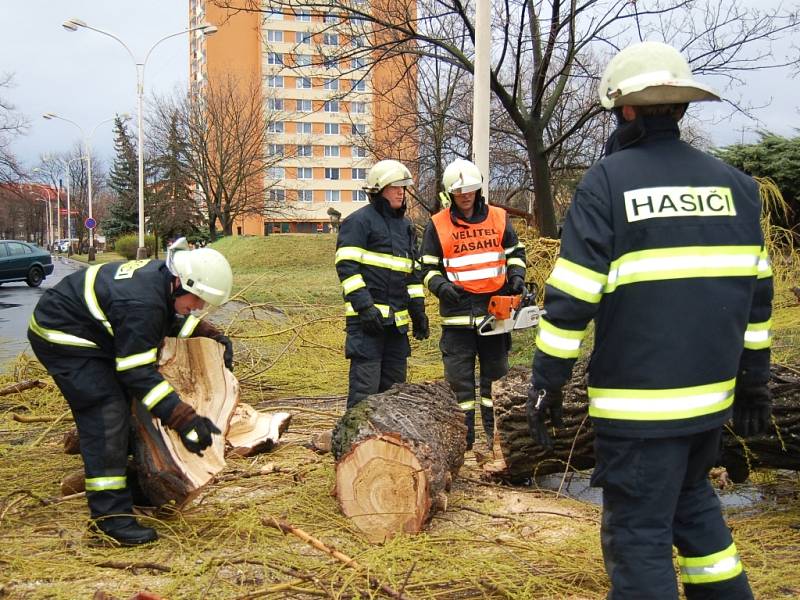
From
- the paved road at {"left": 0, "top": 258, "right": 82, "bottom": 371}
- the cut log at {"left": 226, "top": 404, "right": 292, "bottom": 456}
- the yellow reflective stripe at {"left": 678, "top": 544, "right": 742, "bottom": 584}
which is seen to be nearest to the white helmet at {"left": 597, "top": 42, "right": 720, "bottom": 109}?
the yellow reflective stripe at {"left": 678, "top": 544, "right": 742, "bottom": 584}

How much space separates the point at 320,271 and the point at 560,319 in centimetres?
2231

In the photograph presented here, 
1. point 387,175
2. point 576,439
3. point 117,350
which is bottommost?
point 576,439

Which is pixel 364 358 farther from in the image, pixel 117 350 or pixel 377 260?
pixel 117 350

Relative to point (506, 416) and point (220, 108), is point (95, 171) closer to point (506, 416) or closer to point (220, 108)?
point (220, 108)

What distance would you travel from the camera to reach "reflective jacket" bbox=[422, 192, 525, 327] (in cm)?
524

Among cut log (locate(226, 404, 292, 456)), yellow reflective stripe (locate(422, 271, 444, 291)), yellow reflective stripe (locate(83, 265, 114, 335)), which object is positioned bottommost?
cut log (locate(226, 404, 292, 456))

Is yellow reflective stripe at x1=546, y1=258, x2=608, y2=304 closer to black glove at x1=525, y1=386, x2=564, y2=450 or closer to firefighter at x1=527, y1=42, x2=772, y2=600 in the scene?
firefighter at x1=527, y1=42, x2=772, y2=600

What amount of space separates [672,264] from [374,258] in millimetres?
2909

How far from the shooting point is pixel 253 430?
5414 millimetres

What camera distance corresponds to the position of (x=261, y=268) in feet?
86.2

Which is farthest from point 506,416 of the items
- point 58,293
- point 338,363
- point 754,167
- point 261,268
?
point 261,268

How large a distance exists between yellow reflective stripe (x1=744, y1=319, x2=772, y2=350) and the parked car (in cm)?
2390

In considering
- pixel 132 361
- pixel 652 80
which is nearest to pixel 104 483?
pixel 132 361

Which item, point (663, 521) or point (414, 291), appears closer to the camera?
point (663, 521)
